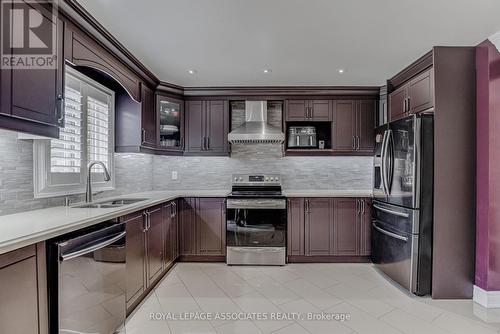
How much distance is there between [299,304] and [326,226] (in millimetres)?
1283

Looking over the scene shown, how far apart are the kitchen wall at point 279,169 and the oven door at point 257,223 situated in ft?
2.28

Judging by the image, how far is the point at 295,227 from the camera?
11.3 ft

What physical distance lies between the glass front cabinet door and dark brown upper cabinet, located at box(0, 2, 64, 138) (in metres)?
1.77

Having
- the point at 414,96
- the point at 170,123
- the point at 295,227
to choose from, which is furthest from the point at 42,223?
the point at 414,96

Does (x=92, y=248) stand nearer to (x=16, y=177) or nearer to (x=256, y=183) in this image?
(x=16, y=177)

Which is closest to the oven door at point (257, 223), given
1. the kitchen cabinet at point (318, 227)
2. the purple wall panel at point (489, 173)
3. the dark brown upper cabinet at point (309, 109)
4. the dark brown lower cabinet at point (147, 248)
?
the kitchen cabinet at point (318, 227)

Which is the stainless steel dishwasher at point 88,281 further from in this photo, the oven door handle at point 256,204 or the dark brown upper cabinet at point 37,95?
the oven door handle at point 256,204

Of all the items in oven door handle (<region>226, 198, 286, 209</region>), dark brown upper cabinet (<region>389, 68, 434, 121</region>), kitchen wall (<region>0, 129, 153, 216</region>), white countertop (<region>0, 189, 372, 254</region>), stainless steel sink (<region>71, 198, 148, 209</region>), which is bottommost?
oven door handle (<region>226, 198, 286, 209</region>)

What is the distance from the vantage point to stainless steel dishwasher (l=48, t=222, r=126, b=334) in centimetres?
135

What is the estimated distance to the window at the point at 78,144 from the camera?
201 cm

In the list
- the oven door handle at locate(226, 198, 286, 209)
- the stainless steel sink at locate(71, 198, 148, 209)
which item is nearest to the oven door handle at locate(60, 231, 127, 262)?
the stainless steel sink at locate(71, 198, 148, 209)

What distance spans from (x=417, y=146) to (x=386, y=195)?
0.69 m

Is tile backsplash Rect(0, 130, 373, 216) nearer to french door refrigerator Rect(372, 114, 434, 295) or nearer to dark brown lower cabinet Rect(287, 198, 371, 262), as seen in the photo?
dark brown lower cabinet Rect(287, 198, 371, 262)

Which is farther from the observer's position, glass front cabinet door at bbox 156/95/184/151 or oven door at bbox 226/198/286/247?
glass front cabinet door at bbox 156/95/184/151
